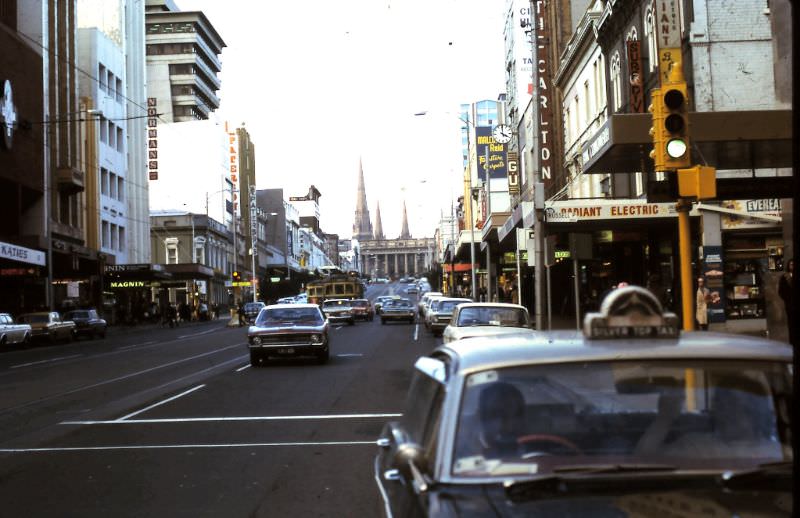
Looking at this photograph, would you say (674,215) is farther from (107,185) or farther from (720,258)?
(107,185)

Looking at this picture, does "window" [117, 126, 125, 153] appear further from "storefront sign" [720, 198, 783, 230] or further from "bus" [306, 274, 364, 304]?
"storefront sign" [720, 198, 783, 230]

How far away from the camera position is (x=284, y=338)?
73.4 ft

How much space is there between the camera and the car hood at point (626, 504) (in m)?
3.19

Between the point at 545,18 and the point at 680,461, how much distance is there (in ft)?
160

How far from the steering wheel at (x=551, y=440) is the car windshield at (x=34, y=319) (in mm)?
41534

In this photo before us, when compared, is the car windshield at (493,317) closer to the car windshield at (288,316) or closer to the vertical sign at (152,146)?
the car windshield at (288,316)

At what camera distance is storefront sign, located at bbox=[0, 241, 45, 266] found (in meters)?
42.7

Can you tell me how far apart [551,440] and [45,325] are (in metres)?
41.5

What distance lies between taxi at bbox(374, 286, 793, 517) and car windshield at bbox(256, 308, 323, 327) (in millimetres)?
19408

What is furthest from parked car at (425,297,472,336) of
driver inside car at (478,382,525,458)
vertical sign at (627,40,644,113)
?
driver inside car at (478,382,525,458)

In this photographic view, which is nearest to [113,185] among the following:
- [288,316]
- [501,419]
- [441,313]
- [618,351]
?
[441,313]

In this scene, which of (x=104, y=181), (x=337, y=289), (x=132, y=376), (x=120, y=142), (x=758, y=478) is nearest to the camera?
(x=758, y=478)

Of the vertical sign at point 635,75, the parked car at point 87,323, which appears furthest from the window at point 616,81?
the parked car at point 87,323

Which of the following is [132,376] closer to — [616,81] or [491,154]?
[616,81]
